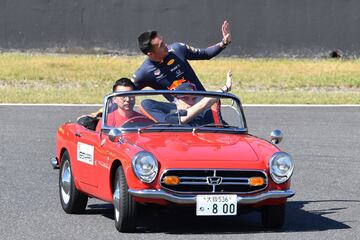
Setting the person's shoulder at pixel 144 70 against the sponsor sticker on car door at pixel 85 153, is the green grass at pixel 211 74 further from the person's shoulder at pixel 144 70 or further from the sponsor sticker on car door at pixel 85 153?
the sponsor sticker on car door at pixel 85 153

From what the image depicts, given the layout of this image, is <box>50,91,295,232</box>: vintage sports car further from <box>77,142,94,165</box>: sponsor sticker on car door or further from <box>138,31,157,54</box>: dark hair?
<box>138,31,157,54</box>: dark hair

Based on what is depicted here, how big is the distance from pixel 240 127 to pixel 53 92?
13010 mm

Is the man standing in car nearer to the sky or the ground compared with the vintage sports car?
nearer to the sky

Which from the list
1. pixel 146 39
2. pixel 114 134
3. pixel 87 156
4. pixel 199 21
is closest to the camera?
pixel 114 134

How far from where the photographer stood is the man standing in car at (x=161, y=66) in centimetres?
1086

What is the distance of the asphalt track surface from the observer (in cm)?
897

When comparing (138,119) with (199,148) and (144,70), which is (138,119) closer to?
(199,148)

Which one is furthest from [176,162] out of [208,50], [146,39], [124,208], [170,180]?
[208,50]

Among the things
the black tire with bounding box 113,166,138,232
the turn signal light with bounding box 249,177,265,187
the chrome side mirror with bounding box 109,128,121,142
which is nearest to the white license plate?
the turn signal light with bounding box 249,177,265,187

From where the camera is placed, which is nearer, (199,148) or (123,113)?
(199,148)

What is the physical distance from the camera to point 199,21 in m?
24.1

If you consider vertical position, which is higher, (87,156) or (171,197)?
(87,156)

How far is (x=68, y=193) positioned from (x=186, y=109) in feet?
4.30

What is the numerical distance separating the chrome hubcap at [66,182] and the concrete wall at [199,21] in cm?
1369
